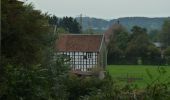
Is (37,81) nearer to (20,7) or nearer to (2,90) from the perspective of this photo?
(2,90)

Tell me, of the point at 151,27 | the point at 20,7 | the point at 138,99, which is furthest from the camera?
the point at 151,27

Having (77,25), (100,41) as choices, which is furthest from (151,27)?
(100,41)

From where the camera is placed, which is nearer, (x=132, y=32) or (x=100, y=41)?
(x=100, y=41)

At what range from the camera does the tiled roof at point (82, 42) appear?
6394cm

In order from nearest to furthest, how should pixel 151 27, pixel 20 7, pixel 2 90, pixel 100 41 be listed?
pixel 2 90 < pixel 20 7 < pixel 100 41 < pixel 151 27

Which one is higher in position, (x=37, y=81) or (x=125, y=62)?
(x=37, y=81)

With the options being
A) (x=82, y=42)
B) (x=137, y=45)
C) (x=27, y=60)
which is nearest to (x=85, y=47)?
(x=82, y=42)

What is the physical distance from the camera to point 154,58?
289 feet

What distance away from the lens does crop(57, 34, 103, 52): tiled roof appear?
210ft

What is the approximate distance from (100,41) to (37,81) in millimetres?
52893

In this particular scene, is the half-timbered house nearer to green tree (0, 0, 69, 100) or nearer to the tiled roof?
the tiled roof

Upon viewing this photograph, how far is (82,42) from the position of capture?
6481 centimetres

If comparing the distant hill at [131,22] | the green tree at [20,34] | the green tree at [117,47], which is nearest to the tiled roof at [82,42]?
the green tree at [117,47]

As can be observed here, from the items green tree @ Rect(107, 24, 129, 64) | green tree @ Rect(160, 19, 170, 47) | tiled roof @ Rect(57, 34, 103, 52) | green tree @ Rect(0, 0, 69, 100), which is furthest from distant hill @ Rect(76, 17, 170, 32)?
green tree @ Rect(0, 0, 69, 100)
